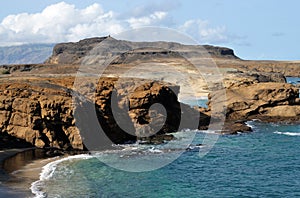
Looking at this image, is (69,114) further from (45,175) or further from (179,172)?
(179,172)

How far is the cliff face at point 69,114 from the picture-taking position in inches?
1866

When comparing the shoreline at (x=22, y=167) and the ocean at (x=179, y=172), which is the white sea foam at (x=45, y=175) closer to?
the ocean at (x=179, y=172)

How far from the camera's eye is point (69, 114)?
48719mm

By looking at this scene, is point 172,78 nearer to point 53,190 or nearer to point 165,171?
point 165,171

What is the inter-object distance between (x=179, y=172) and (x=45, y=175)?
38.5 ft

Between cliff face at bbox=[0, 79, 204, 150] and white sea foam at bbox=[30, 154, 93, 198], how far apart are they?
3940mm

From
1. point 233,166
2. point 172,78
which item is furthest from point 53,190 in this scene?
point 172,78

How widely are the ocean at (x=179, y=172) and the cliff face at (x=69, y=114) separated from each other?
14.9 feet

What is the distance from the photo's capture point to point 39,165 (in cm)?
4025

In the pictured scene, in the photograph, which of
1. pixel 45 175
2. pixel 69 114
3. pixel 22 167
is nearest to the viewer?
pixel 45 175

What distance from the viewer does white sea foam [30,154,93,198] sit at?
32097 millimetres

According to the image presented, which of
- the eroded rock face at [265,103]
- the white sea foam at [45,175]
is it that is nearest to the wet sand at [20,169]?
the white sea foam at [45,175]

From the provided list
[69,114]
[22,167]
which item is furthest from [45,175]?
[69,114]

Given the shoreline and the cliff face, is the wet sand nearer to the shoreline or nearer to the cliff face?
the shoreline
